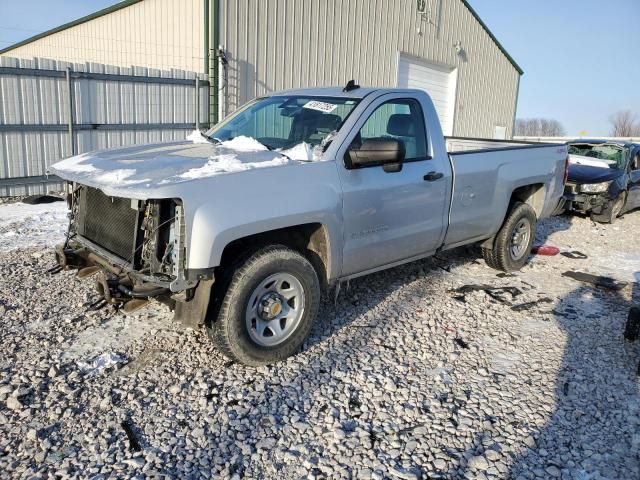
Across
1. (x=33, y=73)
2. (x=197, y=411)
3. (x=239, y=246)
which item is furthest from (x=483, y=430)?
(x=33, y=73)

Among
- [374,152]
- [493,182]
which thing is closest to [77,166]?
[374,152]

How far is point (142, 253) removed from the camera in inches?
136

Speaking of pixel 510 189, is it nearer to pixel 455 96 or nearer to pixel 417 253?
pixel 417 253

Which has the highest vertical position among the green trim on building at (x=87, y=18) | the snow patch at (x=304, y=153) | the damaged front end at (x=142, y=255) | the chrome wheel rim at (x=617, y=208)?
the green trim on building at (x=87, y=18)

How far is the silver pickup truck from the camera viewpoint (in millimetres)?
3357

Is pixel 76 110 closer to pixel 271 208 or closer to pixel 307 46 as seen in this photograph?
pixel 307 46

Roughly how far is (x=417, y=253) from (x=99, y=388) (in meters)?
2.90

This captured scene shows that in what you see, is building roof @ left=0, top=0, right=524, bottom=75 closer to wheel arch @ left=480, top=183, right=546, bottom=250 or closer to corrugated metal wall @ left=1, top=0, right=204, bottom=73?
corrugated metal wall @ left=1, top=0, right=204, bottom=73

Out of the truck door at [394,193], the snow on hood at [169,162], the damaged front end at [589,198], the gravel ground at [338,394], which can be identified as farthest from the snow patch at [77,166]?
the damaged front end at [589,198]

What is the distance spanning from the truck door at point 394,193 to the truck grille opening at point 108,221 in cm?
153

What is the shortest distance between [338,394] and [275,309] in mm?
743

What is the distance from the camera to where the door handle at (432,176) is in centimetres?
470

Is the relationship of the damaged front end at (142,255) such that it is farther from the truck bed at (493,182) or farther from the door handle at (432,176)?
the truck bed at (493,182)

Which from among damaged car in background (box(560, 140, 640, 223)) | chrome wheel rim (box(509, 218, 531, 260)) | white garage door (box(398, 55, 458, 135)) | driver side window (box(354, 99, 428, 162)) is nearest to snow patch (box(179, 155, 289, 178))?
driver side window (box(354, 99, 428, 162))
